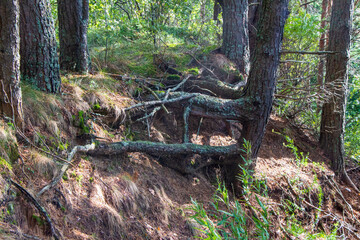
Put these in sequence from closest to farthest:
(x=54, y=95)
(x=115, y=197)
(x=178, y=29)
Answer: (x=115, y=197) < (x=54, y=95) < (x=178, y=29)

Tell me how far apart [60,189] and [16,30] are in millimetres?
1676

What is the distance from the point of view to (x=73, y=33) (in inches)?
181

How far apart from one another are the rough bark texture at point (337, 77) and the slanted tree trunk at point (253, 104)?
250 cm

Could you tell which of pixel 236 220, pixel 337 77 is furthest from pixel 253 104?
pixel 337 77

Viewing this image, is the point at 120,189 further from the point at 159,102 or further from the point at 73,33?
the point at 73,33

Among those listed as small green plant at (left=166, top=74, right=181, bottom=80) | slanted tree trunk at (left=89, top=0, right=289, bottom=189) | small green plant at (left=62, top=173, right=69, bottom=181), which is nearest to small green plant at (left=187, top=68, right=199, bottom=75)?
small green plant at (left=166, top=74, right=181, bottom=80)

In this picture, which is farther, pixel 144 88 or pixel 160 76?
pixel 160 76

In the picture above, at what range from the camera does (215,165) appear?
5.13 metres

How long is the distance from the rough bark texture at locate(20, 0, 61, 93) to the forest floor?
0.75 ft

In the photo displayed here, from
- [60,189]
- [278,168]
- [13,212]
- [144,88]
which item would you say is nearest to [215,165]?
[278,168]

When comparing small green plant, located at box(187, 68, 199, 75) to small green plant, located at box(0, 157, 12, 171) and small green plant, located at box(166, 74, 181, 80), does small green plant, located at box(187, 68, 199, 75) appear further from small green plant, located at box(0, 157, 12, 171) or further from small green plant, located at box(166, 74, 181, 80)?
small green plant, located at box(0, 157, 12, 171)

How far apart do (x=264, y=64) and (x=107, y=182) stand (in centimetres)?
291

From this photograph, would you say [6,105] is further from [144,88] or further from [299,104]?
[299,104]

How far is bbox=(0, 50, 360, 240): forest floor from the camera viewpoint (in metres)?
2.61
